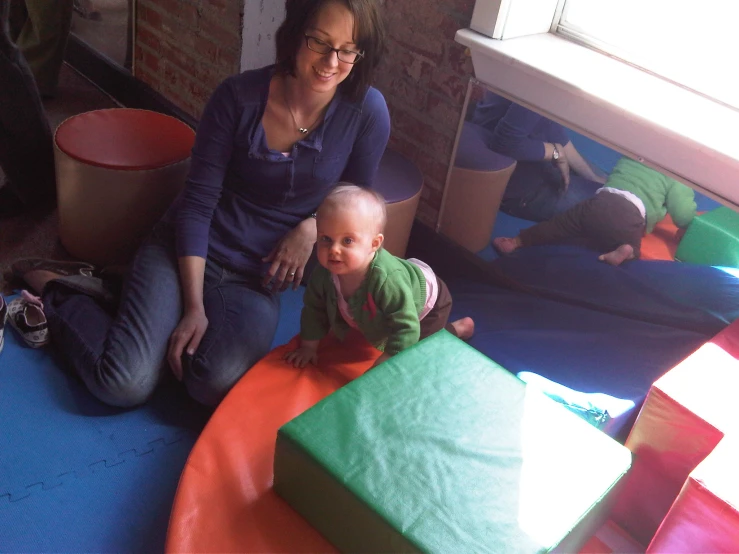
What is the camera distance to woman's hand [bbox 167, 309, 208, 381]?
1592 millimetres

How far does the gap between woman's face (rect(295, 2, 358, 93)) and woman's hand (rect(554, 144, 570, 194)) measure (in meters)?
0.58

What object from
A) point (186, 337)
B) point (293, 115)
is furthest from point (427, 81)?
point (186, 337)

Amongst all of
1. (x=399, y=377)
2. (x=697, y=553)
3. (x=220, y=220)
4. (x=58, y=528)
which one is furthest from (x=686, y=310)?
(x=58, y=528)

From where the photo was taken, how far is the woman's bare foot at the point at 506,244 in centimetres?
195

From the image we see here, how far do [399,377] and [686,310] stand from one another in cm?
77

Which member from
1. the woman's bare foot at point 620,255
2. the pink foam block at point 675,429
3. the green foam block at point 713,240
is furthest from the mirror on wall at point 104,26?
the pink foam block at point 675,429

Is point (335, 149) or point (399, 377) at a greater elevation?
point (335, 149)

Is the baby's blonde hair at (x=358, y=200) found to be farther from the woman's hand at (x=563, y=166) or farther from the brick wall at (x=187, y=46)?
the brick wall at (x=187, y=46)

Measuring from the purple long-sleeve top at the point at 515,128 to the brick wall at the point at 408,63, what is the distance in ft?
0.31

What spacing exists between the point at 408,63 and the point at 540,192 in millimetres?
550

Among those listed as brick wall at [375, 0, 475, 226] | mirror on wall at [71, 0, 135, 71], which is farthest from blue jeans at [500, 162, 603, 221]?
mirror on wall at [71, 0, 135, 71]

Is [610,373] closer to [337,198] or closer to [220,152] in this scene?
[337,198]

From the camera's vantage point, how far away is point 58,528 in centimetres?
134

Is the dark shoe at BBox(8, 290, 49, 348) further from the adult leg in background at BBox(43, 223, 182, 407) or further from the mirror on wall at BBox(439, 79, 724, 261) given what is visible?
the mirror on wall at BBox(439, 79, 724, 261)
